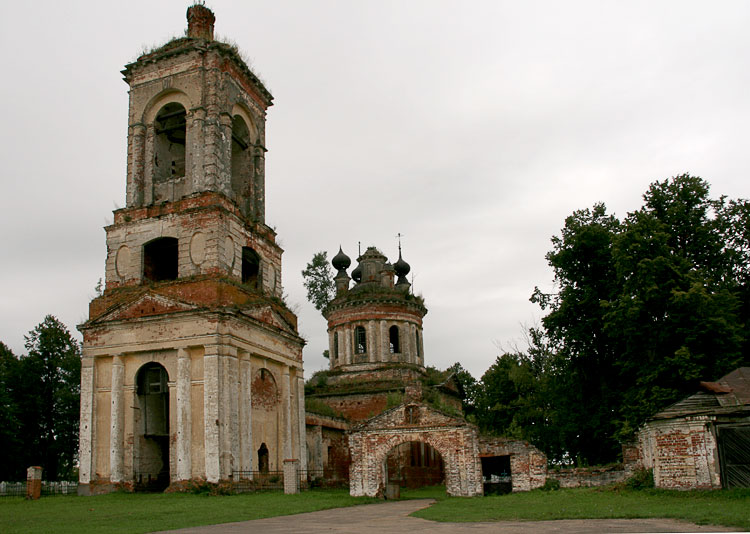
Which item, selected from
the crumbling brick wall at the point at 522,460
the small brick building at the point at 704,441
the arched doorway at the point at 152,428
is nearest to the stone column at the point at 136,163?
the arched doorway at the point at 152,428

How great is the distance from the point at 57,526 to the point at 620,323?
19.9 meters

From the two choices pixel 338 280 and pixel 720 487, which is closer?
pixel 720 487

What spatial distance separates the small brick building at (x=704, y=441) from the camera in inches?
691

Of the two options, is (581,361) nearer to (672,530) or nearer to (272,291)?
(272,291)

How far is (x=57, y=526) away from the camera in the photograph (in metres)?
13.3

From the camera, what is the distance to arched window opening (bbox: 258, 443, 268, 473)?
84.9 feet

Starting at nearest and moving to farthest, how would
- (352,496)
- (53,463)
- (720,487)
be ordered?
(720,487)
(352,496)
(53,463)

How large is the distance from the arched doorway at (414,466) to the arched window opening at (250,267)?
34.9ft

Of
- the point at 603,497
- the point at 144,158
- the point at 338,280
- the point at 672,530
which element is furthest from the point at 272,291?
the point at 672,530

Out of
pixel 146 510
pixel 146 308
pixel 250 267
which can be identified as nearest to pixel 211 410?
pixel 146 308

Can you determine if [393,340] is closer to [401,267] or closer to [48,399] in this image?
[401,267]

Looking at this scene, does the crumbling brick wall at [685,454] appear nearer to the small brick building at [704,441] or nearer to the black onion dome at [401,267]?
the small brick building at [704,441]

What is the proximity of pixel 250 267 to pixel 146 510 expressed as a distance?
45.8 ft

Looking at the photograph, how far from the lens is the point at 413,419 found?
23.1 m
